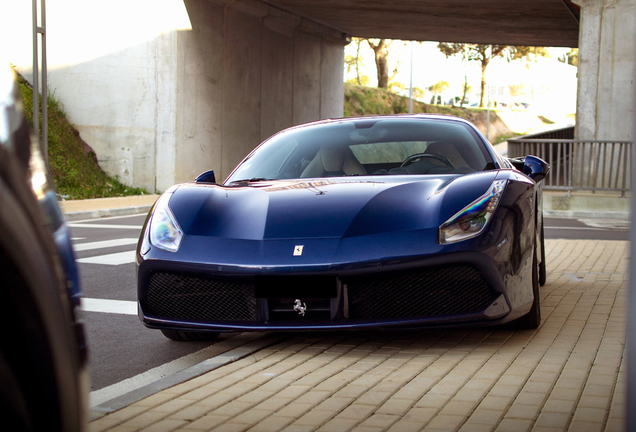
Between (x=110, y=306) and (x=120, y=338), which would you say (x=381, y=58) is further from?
(x=120, y=338)

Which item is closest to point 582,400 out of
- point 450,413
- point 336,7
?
point 450,413

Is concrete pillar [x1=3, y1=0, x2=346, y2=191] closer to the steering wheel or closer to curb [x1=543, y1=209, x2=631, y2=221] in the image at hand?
curb [x1=543, y1=209, x2=631, y2=221]

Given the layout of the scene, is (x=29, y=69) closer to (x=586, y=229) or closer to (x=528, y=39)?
(x=586, y=229)

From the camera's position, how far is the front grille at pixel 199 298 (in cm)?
380

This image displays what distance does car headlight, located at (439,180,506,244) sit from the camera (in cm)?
374

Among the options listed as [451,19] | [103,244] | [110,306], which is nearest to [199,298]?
[110,306]

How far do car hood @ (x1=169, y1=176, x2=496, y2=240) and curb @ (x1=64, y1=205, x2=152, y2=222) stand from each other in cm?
1005

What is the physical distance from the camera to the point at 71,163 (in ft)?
63.6

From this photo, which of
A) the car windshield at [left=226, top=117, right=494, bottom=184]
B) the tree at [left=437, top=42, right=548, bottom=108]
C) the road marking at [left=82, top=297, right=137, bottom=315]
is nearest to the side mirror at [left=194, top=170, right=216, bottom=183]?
the car windshield at [left=226, top=117, right=494, bottom=184]

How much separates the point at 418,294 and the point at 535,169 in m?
1.73

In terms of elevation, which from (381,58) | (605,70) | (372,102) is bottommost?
(605,70)

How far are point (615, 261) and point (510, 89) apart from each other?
4629 inches

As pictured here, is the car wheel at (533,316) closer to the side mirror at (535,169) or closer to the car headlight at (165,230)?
the side mirror at (535,169)

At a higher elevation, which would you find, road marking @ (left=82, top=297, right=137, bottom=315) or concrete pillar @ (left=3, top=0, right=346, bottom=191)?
concrete pillar @ (left=3, top=0, right=346, bottom=191)
